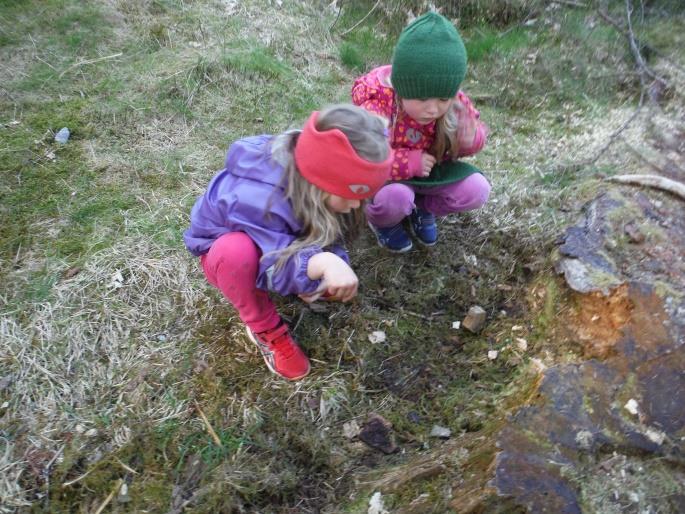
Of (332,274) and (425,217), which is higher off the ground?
(332,274)

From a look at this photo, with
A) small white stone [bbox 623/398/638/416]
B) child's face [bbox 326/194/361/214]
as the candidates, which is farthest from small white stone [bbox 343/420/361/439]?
small white stone [bbox 623/398/638/416]

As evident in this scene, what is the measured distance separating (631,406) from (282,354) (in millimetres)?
1333

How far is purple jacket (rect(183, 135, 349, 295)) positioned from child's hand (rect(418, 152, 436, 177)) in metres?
0.79

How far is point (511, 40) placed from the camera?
13.7ft

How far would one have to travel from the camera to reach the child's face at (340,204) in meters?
1.91

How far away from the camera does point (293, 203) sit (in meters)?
1.92

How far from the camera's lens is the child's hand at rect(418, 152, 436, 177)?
244 centimetres

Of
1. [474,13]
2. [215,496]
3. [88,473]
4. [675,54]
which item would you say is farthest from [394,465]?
[474,13]

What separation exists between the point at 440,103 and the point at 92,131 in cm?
239

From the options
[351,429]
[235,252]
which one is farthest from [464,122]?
[351,429]

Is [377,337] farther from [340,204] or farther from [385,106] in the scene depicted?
[385,106]

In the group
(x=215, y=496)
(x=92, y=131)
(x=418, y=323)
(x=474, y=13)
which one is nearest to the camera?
(x=215, y=496)

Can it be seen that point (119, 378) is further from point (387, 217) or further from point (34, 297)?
point (387, 217)

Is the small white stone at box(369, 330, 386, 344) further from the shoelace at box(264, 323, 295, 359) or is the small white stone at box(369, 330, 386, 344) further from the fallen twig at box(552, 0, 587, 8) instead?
the fallen twig at box(552, 0, 587, 8)
